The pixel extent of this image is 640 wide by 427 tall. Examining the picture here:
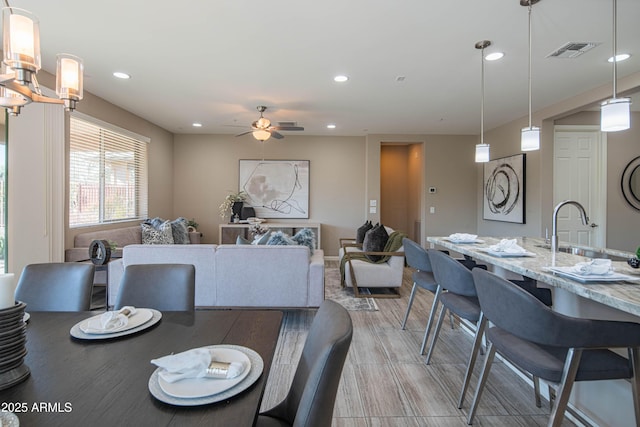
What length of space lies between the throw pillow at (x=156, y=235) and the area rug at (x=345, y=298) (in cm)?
267

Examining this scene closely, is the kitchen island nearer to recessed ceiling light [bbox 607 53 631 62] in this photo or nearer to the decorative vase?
recessed ceiling light [bbox 607 53 631 62]

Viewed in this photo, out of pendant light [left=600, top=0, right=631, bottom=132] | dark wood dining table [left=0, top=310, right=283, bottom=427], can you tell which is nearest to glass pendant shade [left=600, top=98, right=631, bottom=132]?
pendant light [left=600, top=0, right=631, bottom=132]

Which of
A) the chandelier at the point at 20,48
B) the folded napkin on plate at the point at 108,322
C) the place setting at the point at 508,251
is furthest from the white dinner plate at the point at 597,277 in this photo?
the chandelier at the point at 20,48

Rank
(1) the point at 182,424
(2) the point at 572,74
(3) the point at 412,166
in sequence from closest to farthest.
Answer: (1) the point at 182,424, (2) the point at 572,74, (3) the point at 412,166

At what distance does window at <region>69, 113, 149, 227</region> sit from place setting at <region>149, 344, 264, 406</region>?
159 inches

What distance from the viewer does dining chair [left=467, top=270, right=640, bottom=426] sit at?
3.95 ft

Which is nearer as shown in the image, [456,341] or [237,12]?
[237,12]

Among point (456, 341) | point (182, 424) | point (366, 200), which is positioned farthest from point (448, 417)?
point (366, 200)

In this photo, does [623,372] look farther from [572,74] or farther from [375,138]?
[375,138]

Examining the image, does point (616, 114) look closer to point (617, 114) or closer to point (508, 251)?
point (617, 114)

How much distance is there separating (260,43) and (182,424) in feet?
9.43

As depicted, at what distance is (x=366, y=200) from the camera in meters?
6.45

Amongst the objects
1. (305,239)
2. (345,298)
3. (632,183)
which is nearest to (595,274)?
(305,239)

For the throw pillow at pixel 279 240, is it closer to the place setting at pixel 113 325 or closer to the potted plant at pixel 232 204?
the place setting at pixel 113 325
